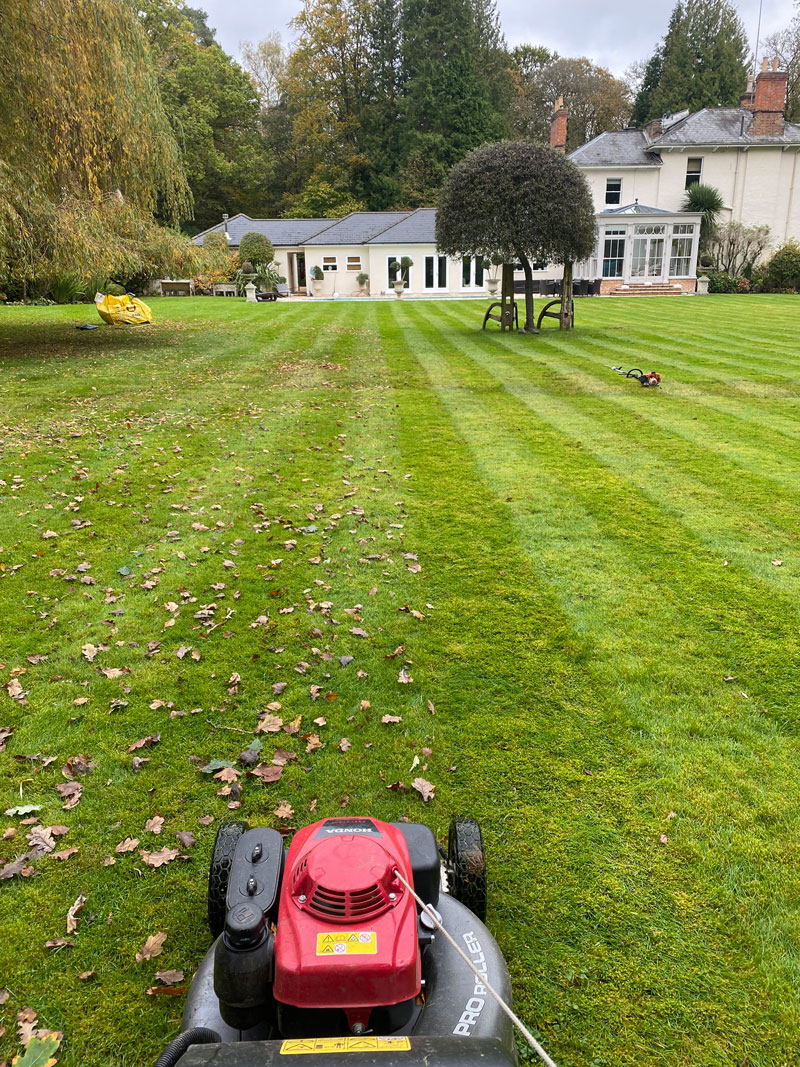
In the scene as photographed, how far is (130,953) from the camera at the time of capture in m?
2.84

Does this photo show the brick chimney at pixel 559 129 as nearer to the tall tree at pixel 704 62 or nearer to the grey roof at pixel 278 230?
the grey roof at pixel 278 230

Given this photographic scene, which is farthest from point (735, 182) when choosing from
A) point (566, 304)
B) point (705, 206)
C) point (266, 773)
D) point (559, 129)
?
point (266, 773)

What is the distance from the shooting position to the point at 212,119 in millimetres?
52656

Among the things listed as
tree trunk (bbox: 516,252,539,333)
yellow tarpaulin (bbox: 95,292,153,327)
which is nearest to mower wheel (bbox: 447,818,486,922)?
tree trunk (bbox: 516,252,539,333)

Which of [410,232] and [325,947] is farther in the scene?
[410,232]

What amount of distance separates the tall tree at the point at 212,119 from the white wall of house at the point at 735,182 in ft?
82.6

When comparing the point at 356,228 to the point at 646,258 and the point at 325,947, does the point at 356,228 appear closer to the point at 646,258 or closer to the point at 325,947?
the point at 646,258

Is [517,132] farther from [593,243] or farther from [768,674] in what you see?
[768,674]

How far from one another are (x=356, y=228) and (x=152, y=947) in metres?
41.5

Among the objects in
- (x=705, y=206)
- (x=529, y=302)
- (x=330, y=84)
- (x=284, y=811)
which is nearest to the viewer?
(x=284, y=811)

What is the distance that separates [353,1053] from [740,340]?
774 inches

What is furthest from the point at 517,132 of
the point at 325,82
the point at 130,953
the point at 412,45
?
the point at 130,953

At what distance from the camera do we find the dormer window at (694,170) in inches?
1619

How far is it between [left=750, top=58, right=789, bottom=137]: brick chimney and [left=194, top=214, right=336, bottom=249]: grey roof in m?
23.8
